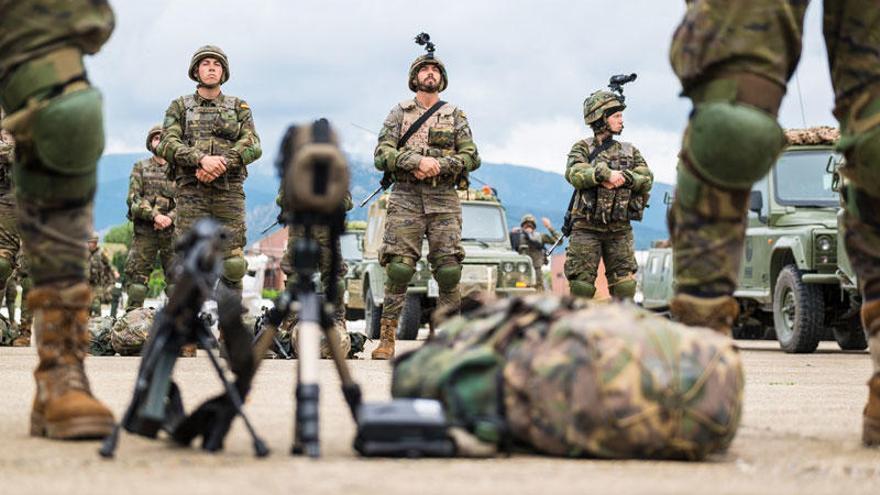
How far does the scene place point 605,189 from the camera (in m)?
12.8

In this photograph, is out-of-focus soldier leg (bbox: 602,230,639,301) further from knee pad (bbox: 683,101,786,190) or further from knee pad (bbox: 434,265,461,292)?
knee pad (bbox: 683,101,786,190)

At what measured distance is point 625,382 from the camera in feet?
11.9

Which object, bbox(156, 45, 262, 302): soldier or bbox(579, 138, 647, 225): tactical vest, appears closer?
Answer: bbox(156, 45, 262, 302): soldier

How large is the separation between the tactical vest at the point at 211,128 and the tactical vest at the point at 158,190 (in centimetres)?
318

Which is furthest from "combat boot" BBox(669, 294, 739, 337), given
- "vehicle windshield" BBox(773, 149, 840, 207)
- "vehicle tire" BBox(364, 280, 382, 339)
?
"vehicle tire" BBox(364, 280, 382, 339)

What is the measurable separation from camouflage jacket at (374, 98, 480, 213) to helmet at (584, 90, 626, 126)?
1.95 metres

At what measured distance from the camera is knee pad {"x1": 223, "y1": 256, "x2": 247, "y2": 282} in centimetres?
1130

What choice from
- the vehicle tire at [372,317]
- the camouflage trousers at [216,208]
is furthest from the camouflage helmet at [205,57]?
the vehicle tire at [372,317]

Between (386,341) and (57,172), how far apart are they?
6.87m

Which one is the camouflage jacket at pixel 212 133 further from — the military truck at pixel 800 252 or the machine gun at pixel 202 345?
the machine gun at pixel 202 345

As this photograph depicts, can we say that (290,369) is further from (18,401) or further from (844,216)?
(844,216)

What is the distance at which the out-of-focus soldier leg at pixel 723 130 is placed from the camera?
4.22m

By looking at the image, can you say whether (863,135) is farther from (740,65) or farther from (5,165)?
(5,165)

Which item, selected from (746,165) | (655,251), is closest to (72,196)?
(746,165)
